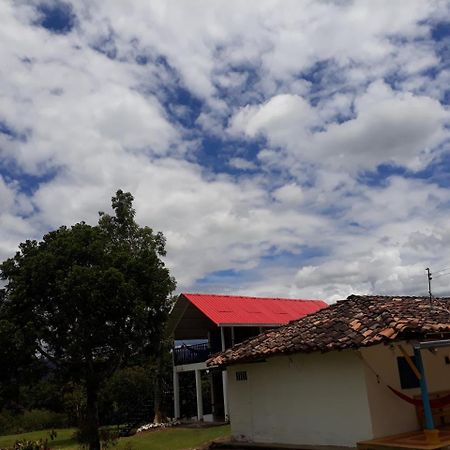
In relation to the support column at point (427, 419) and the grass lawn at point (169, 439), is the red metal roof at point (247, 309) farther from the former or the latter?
the support column at point (427, 419)

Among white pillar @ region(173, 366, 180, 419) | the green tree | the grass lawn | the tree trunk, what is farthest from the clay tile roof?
white pillar @ region(173, 366, 180, 419)

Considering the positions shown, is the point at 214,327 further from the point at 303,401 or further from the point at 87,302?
the point at 303,401

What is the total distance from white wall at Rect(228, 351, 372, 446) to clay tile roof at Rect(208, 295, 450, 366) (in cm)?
49

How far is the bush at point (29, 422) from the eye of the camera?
28297 millimetres

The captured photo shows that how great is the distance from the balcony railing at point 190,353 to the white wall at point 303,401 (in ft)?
32.6

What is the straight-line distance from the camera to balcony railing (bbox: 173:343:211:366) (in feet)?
81.4

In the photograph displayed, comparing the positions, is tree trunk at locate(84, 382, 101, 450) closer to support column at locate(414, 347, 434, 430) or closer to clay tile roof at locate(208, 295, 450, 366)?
clay tile roof at locate(208, 295, 450, 366)

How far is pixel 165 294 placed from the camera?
16828 mm

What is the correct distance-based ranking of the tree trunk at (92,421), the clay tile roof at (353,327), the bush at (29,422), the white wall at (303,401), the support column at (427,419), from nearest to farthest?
the support column at (427,419)
the clay tile roof at (353,327)
the white wall at (303,401)
the tree trunk at (92,421)
the bush at (29,422)

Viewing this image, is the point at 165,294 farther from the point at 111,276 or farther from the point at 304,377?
the point at 304,377

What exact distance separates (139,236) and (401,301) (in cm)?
1413

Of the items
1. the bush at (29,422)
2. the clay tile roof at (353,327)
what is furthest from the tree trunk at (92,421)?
the bush at (29,422)

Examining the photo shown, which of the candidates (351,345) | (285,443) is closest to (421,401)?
(351,345)

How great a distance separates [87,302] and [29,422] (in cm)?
1734
